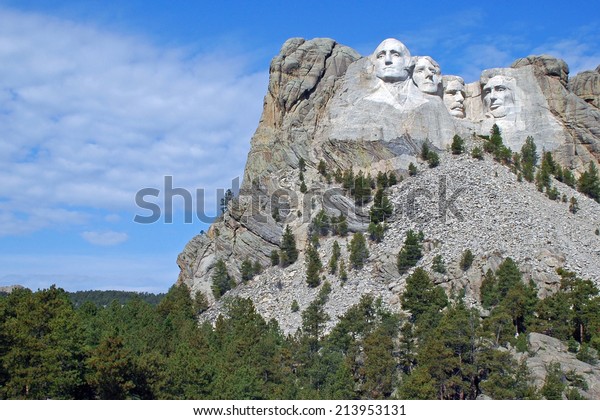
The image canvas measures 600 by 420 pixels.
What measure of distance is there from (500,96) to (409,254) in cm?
2582

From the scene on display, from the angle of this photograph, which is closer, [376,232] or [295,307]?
[295,307]

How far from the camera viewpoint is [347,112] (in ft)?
289

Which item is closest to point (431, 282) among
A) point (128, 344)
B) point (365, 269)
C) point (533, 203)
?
point (365, 269)

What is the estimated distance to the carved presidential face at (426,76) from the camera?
89875mm

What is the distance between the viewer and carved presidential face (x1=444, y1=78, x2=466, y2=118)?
9325 cm

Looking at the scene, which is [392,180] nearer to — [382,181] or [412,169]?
[382,181]

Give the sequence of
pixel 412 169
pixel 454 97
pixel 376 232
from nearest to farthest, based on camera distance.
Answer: pixel 376 232 → pixel 412 169 → pixel 454 97

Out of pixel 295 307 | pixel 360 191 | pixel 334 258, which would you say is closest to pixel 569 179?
pixel 360 191

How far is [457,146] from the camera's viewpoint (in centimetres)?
8556

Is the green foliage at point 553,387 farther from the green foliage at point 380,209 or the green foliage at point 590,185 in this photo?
the green foliage at point 590,185

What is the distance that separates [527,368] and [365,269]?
23951 mm

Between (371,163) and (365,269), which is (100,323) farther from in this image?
(371,163)

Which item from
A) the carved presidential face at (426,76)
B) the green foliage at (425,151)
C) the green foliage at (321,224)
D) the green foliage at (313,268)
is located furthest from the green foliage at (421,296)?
the carved presidential face at (426,76)

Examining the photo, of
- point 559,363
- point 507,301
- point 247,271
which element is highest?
point 247,271
